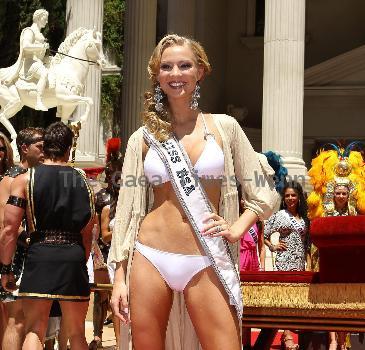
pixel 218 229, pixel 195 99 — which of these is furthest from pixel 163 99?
pixel 218 229

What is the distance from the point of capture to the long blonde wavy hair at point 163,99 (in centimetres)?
429

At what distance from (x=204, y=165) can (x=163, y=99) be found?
0.40 metres

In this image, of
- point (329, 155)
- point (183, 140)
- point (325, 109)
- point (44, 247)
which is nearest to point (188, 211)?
point (183, 140)

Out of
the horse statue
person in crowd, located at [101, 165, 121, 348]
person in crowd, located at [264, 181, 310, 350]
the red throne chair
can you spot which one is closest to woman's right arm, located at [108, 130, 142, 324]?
the red throne chair

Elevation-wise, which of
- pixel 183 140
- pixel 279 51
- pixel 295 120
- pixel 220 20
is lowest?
pixel 183 140

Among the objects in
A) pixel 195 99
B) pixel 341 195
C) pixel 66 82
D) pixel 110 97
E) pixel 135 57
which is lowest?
pixel 341 195

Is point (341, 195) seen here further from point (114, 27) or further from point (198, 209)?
point (114, 27)

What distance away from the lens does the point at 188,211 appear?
4129 millimetres

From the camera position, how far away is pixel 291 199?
33.1ft

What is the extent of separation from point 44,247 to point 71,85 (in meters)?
12.7

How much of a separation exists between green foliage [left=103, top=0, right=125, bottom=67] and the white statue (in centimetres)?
897

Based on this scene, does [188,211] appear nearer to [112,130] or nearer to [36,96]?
[36,96]

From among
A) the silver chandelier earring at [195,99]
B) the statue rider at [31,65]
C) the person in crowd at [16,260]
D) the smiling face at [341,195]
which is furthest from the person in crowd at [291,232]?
the statue rider at [31,65]

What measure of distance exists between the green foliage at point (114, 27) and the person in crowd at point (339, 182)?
19.8 metres
